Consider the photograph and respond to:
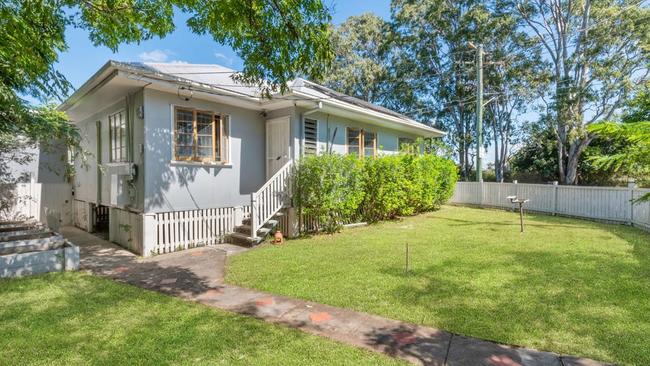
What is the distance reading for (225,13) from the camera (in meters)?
4.30

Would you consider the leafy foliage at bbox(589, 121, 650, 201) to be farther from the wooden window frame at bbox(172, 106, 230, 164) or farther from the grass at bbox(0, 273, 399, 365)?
the wooden window frame at bbox(172, 106, 230, 164)

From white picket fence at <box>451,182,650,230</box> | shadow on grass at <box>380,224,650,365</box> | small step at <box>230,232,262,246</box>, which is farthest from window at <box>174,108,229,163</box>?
white picket fence at <box>451,182,650,230</box>

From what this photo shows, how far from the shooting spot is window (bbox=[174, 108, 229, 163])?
7.98 meters

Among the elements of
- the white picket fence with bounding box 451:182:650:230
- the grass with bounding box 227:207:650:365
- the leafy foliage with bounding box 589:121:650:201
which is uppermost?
the leafy foliage with bounding box 589:121:650:201

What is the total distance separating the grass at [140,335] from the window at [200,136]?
4240mm

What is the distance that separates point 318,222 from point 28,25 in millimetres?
6914

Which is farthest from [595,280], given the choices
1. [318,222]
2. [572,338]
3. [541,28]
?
[541,28]

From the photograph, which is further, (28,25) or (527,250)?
(527,250)

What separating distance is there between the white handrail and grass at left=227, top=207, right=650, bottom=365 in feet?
2.92

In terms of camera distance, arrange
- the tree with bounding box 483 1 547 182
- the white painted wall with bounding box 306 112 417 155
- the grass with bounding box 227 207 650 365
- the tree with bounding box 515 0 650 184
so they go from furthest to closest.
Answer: the tree with bounding box 483 1 547 182
the tree with bounding box 515 0 650 184
the white painted wall with bounding box 306 112 417 155
the grass with bounding box 227 207 650 365

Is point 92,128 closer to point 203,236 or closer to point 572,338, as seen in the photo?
point 203,236

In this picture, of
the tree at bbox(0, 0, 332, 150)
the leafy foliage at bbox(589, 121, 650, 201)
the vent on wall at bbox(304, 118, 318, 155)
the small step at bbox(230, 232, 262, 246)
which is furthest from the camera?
the vent on wall at bbox(304, 118, 318, 155)

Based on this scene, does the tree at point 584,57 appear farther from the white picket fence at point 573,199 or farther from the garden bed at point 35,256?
the garden bed at point 35,256

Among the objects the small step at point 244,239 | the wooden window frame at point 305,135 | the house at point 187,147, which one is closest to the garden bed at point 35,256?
the house at point 187,147
